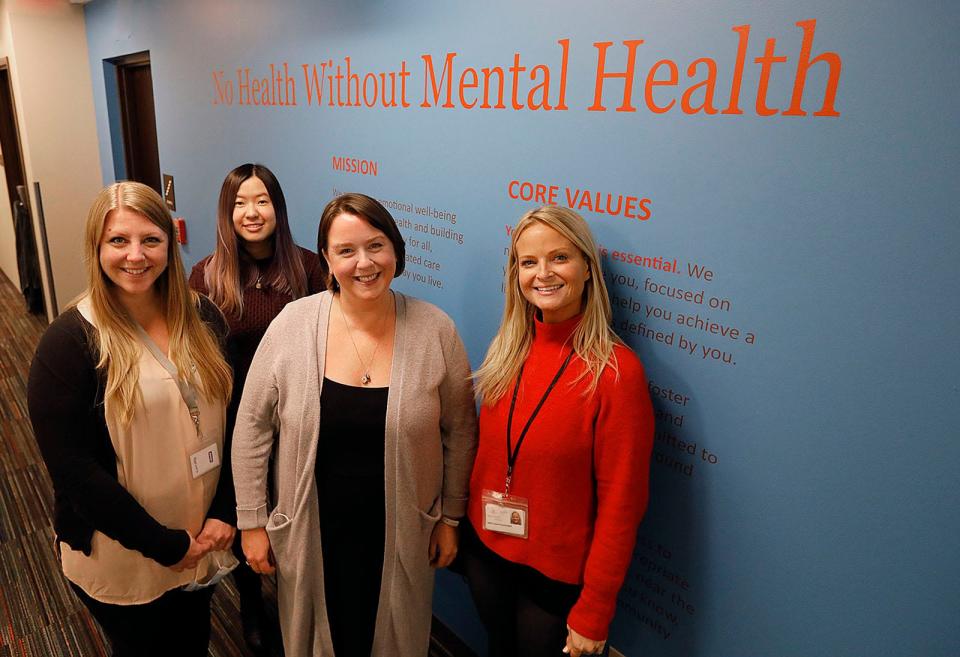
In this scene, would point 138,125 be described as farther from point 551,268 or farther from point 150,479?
point 551,268

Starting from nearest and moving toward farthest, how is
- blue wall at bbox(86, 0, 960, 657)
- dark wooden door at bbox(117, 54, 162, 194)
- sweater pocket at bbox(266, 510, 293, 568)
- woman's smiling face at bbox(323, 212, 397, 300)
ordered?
1. blue wall at bbox(86, 0, 960, 657)
2. woman's smiling face at bbox(323, 212, 397, 300)
3. sweater pocket at bbox(266, 510, 293, 568)
4. dark wooden door at bbox(117, 54, 162, 194)

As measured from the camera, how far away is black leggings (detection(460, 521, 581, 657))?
150cm

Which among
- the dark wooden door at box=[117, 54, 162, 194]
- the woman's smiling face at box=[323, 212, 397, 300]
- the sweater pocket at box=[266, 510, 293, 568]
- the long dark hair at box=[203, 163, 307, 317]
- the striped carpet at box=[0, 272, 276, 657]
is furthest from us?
the dark wooden door at box=[117, 54, 162, 194]

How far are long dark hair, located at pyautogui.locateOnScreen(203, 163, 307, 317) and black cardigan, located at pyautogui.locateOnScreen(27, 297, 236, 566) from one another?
1.97ft

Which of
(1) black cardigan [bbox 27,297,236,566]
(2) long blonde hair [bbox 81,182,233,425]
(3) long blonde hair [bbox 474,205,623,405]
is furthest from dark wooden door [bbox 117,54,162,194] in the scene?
(3) long blonde hair [bbox 474,205,623,405]

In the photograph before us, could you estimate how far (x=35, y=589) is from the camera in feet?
8.16

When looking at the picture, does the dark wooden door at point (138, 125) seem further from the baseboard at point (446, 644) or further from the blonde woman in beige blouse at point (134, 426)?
the baseboard at point (446, 644)

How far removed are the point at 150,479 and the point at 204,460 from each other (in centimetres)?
13

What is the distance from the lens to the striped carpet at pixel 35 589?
222cm

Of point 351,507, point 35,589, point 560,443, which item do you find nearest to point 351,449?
point 351,507

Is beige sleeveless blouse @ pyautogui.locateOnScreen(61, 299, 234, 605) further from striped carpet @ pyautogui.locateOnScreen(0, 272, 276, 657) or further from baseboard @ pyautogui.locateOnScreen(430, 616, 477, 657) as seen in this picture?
baseboard @ pyautogui.locateOnScreen(430, 616, 477, 657)

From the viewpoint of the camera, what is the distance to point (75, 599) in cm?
244

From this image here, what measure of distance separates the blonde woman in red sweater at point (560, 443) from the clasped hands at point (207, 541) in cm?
69

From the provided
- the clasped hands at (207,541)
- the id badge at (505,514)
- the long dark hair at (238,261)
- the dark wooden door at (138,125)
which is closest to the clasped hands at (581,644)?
the id badge at (505,514)
